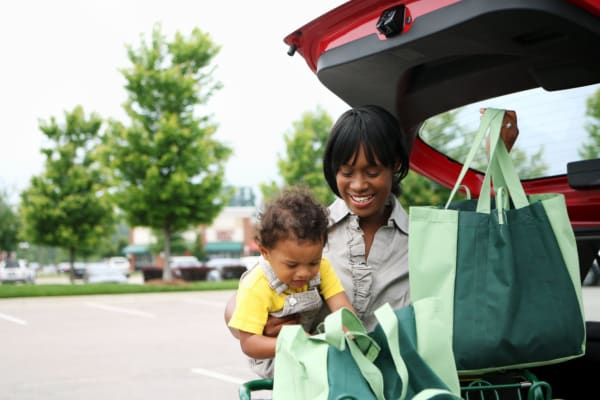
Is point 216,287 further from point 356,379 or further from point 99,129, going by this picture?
point 356,379

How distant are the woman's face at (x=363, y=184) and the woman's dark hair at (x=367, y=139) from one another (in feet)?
0.05

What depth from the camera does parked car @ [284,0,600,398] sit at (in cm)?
150

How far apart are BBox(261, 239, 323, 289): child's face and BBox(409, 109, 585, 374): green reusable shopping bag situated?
0.97ft

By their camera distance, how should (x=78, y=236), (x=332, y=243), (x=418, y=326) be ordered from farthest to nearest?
1. (x=78, y=236)
2. (x=332, y=243)
3. (x=418, y=326)

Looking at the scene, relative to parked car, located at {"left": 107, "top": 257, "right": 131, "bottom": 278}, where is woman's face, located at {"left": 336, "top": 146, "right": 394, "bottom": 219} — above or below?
above

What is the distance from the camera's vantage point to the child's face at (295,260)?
5.68ft

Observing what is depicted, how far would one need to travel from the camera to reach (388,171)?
193 cm

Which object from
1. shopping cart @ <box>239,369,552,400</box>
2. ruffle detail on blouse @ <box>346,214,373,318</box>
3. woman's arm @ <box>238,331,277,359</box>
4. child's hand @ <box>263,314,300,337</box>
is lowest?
shopping cart @ <box>239,369,552,400</box>

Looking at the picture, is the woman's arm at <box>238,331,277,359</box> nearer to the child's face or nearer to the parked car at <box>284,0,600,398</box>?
the child's face

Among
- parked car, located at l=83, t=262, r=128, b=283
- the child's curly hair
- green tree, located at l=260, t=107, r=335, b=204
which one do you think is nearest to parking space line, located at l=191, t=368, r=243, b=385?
the child's curly hair

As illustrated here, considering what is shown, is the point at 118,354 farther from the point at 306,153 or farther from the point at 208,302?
the point at 306,153

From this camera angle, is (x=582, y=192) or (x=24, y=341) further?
(x=24, y=341)

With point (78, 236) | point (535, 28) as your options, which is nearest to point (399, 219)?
point (535, 28)

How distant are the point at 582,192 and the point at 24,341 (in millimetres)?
8935
